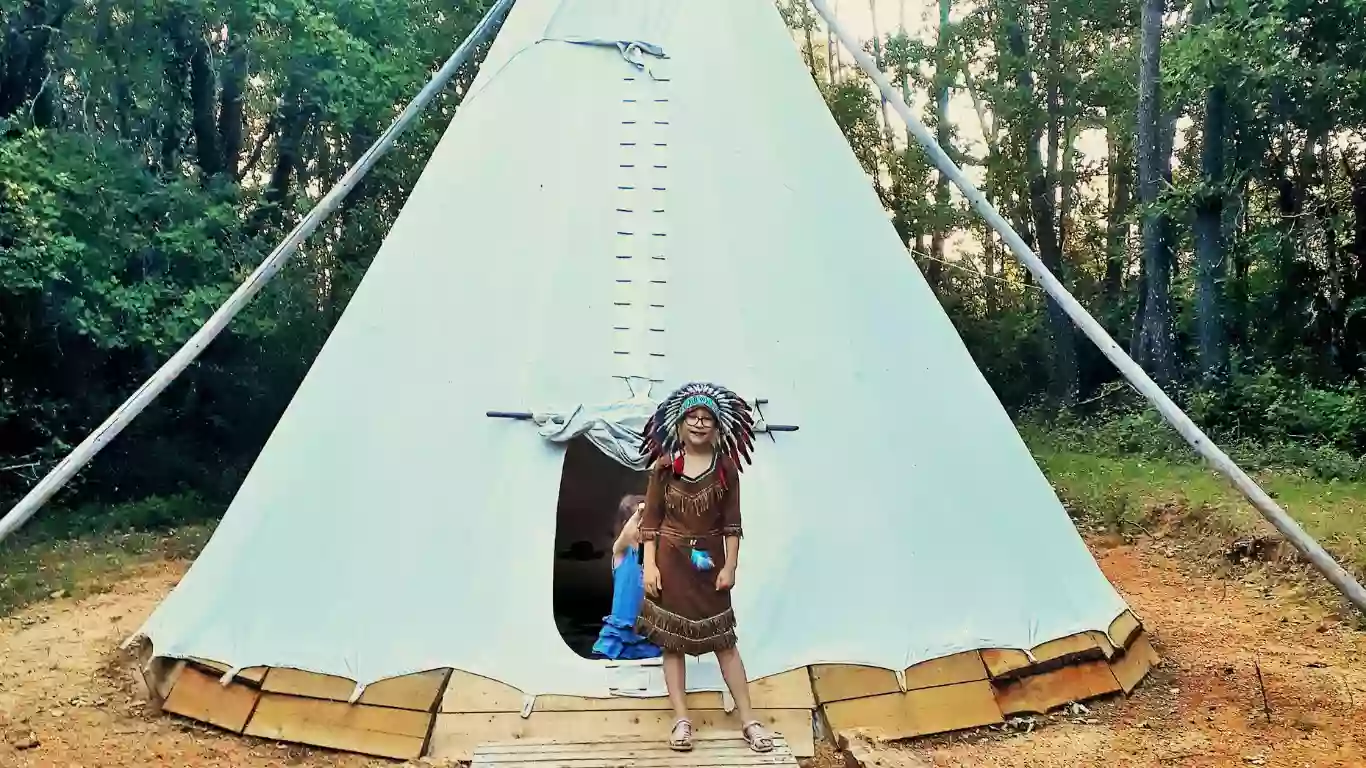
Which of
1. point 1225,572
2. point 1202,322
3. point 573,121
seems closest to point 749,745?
point 573,121

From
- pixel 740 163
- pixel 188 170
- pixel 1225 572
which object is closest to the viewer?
pixel 740 163

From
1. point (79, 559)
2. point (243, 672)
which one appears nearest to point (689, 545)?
point (243, 672)

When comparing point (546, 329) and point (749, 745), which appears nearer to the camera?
point (749, 745)

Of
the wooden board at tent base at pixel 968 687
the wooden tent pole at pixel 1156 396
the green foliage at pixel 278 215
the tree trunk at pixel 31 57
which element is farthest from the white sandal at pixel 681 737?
Result: the tree trunk at pixel 31 57

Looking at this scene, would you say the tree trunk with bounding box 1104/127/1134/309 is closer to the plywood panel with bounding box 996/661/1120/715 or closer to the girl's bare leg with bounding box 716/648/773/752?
the plywood panel with bounding box 996/661/1120/715

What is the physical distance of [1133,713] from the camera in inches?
170

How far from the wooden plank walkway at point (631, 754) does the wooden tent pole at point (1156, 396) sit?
2087 millimetres

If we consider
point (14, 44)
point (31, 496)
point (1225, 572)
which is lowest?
point (1225, 572)

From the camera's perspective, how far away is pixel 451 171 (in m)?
4.96

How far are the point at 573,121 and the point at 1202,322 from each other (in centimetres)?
983

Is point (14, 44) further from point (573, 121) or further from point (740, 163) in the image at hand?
point (740, 163)

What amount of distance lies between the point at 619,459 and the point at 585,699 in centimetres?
92

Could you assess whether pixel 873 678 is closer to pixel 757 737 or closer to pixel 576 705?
pixel 757 737

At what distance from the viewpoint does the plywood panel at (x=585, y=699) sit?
12.6 ft
